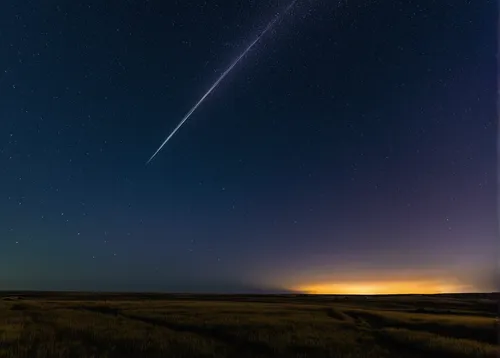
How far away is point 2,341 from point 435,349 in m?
21.6

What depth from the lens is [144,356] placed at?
2133cm

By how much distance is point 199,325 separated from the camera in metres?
34.6

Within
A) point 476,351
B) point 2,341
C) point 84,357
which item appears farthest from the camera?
point 2,341

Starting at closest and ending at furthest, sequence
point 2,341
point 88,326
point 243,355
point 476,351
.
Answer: point 243,355
point 476,351
point 2,341
point 88,326

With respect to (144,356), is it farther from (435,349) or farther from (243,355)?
(435,349)

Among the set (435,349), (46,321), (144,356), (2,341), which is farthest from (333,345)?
(46,321)

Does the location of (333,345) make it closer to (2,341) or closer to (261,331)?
(261,331)

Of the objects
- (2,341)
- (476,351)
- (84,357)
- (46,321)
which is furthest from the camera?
(46,321)

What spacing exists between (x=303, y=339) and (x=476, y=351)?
27.8 feet

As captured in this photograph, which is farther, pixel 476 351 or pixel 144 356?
pixel 476 351

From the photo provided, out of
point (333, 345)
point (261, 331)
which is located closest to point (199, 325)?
point (261, 331)

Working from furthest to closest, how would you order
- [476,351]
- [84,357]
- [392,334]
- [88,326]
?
1. [88,326]
2. [392,334]
3. [476,351]
4. [84,357]

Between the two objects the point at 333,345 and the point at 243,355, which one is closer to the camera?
the point at 243,355

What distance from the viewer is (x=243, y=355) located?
2180 cm
